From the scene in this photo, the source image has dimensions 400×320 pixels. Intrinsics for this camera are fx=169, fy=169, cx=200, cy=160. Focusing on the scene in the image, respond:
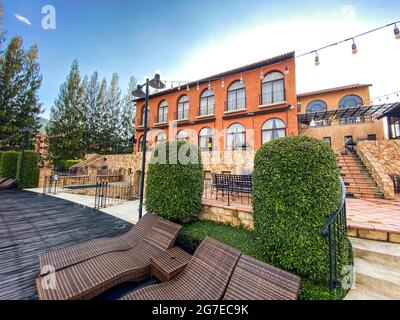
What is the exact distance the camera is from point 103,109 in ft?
85.1

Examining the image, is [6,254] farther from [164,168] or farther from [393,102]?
[393,102]

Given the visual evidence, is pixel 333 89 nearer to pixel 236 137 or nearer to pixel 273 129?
pixel 273 129

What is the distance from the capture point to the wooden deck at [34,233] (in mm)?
2461

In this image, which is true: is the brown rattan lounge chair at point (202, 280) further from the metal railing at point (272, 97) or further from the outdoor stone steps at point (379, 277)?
the metal railing at point (272, 97)

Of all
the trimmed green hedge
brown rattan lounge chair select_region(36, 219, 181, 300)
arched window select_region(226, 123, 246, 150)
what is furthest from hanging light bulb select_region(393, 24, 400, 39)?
arched window select_region(226, 123, 246, 150)

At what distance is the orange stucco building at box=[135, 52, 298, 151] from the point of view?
488 inches

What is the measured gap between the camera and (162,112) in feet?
61.1

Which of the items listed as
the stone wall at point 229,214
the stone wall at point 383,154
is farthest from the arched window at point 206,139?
the stone wall at point 229,214

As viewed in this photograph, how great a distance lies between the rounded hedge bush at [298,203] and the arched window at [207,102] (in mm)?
13742

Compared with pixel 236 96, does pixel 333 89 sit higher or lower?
higher

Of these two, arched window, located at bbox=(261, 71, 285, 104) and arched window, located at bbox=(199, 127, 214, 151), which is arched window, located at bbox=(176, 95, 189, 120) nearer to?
arched window, located at bbox=(199, 127, 214, 151)

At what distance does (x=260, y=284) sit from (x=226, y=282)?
412 millimetres

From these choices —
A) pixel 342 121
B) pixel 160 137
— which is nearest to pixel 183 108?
pixel 160 137
